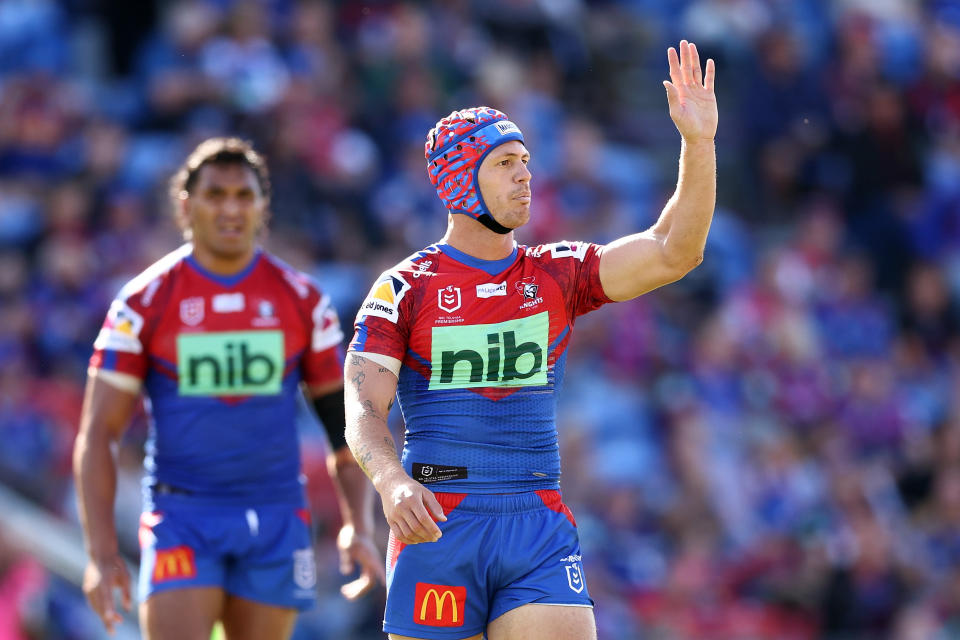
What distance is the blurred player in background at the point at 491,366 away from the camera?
5195mm

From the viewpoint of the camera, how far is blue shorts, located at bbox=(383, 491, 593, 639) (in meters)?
5.19

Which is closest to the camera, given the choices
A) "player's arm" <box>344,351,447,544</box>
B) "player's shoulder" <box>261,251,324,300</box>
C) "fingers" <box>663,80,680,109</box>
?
"player's arm" <box>344,351,447,544</box>

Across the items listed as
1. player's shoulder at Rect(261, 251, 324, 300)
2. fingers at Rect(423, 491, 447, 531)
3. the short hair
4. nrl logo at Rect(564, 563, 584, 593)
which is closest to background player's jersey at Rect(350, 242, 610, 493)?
nrl logo at Rect(564, 563, 584, 593)

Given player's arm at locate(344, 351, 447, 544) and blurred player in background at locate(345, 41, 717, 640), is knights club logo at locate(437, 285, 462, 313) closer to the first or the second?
blurred player in background at locate(345, 41, 717, 640)

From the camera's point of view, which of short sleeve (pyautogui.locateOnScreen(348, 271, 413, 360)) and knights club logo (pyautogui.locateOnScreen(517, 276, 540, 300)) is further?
knights club logo (pyautogui.locateOnScreen(517, 276, 540, 300))

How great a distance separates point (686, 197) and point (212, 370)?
8.19ft

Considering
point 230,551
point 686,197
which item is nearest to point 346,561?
point 230,551

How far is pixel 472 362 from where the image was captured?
534 cm

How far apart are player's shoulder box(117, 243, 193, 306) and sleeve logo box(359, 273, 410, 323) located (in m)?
1.59

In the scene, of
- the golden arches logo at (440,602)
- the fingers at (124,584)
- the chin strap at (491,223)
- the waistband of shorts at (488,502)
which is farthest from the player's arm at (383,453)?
the fingers at (124,584)

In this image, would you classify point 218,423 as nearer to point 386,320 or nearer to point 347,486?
point 347,486

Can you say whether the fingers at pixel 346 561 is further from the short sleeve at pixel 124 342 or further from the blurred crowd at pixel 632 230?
the blurred crowd at pixel 632 230

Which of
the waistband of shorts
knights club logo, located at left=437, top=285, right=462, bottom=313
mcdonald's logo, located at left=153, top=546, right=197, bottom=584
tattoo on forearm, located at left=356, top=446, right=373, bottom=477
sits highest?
knights club logo, located at left=437, top=285, right=462, bottom=313

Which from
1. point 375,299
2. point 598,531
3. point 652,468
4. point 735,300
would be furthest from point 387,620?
point 735,300
